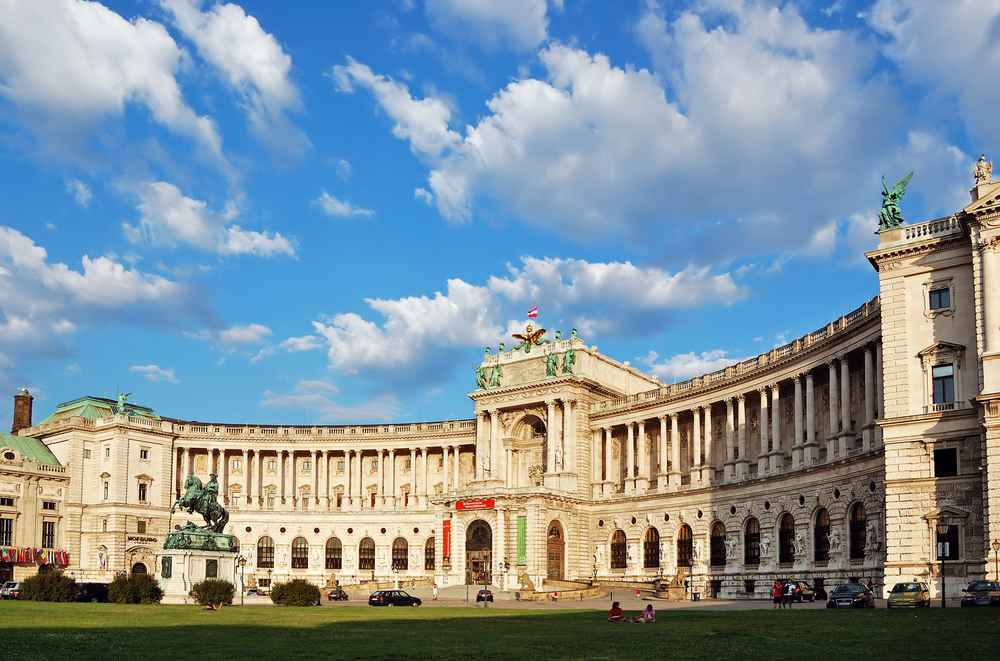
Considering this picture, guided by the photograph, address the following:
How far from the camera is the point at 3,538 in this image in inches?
4237

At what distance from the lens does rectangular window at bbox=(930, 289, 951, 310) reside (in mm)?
62969

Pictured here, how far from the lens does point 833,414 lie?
7688 cm

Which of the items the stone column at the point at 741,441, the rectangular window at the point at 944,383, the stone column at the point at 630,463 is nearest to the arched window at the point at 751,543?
the stone column at the point at 741,441

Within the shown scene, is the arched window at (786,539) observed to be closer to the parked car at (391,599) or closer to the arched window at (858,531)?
the arched window at (858,531)

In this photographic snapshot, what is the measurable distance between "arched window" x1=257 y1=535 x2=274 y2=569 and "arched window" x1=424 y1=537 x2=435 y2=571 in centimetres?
1970

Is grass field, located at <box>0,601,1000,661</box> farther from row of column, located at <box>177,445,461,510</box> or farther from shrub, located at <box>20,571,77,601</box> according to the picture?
row of column, located at <box>177,445,461,510</box>

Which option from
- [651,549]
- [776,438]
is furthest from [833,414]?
[651,549]

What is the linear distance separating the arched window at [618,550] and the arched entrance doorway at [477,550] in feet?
43.2

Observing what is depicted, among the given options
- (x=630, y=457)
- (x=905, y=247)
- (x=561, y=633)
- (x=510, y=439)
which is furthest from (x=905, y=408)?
(x=510, y=439)

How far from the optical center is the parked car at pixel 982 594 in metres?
49.4

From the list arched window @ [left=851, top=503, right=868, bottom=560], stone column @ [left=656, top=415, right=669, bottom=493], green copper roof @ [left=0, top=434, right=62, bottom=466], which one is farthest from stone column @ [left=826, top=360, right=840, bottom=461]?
green copper roof @ [left=0, top=434, right=62, bottom=466]

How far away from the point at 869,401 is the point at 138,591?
167 ft

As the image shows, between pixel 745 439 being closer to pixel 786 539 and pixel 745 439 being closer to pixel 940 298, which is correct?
pixel 786 539

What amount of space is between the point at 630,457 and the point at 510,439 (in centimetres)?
1437
